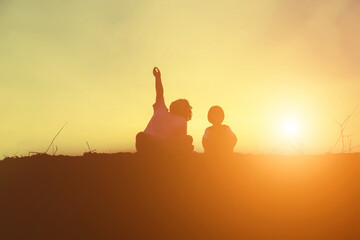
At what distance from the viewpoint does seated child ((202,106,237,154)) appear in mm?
7371

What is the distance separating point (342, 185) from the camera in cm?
580

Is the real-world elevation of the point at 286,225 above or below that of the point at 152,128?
below

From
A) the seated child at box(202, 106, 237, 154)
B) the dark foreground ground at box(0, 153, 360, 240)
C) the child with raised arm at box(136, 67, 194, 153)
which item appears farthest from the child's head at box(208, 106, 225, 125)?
the dark foreground ground at box(0, 153, 360, 240)

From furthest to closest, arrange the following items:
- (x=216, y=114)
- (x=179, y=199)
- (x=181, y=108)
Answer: (x=216, y=114)
(x=181, y=108)
(x=179, y=199)

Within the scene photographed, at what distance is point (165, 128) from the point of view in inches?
273

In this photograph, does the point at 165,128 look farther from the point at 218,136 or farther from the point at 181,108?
the point at 218,136

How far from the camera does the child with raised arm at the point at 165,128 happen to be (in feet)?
22.3

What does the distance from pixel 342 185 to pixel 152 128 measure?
10.3 ft

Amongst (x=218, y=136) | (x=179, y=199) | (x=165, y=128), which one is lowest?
(x=179, y=199)

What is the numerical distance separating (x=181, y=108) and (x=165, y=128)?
504 mm

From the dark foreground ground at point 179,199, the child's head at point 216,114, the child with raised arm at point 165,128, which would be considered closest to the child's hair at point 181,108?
the child with raised arm at point 165,128

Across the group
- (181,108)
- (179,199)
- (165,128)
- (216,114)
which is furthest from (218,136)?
(179,199)

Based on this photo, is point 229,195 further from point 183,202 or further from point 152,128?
point 152,128

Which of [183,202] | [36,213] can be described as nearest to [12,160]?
[36,213]
